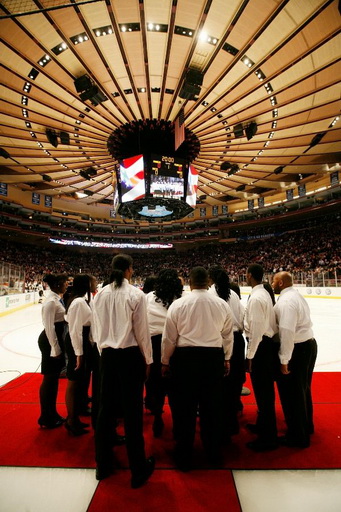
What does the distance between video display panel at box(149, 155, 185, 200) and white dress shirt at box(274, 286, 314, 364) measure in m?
7.50

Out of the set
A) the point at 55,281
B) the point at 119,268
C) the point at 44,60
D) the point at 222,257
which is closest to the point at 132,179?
the point at 44,60

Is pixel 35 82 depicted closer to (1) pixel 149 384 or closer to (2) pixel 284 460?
(1) pixel 149 384

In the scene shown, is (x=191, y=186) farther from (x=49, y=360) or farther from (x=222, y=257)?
(x=222, y=257)

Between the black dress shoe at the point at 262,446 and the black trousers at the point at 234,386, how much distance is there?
241 mm

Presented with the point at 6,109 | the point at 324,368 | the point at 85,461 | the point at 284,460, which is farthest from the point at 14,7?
the point at 324,368

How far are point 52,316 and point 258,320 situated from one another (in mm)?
2426

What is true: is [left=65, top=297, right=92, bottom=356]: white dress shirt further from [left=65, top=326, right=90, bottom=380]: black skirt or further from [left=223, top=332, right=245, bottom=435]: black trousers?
[left=223, top=332, right=245, bottom=435]: black trousers

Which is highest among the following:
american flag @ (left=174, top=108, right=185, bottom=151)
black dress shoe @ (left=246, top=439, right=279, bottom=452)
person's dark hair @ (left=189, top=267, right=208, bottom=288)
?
american flag @ (left=174, top=108, right=185, bottom=151)

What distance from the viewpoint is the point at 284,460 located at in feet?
7.64

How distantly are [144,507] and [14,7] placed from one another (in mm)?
8998

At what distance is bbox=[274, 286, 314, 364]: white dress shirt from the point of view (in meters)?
2.52

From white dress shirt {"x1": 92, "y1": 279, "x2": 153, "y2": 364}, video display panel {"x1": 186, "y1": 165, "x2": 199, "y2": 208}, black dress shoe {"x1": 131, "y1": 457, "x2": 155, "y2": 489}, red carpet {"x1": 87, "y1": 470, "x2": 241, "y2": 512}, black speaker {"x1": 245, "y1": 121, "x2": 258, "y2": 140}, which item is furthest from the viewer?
video display panel {"x1": 186, "y1": 165, "x2": 199, "y2": 208}

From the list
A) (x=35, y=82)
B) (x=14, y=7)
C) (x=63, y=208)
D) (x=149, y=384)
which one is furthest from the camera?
(x=63, y=208)

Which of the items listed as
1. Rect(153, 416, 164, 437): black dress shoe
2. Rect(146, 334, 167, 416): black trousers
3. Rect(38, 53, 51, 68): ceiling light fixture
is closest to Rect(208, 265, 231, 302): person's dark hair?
Rect(146, 334, 167, 416): black trousers
